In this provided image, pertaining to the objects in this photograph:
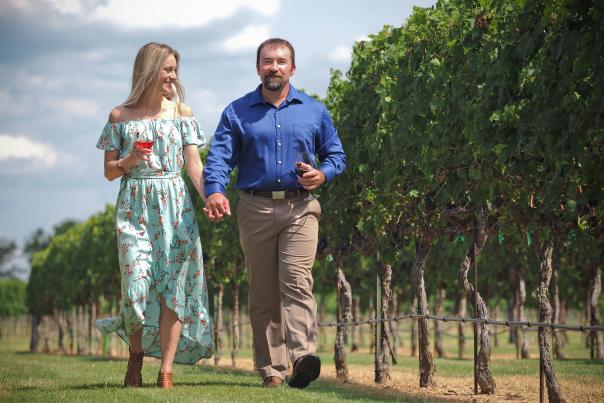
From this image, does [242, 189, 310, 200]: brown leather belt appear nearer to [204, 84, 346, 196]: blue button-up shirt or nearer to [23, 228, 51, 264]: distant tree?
[204, 84, 346, 196]: blue button-up shirt

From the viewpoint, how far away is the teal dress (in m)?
7.46

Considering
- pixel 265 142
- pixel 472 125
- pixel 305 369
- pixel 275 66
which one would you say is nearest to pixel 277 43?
pixel 275 66

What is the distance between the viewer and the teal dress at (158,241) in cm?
746

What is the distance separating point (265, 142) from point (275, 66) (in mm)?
548

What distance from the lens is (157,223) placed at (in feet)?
24.7

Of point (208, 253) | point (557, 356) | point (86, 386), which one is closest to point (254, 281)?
point (86, 386)

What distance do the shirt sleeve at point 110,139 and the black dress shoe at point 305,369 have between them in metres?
2.09

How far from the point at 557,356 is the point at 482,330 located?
49.3ft

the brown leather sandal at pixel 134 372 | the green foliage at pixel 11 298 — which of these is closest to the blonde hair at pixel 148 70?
the brown leather sandal at pixel 134 372

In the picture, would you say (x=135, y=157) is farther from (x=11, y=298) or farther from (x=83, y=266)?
(x=11, y=298)

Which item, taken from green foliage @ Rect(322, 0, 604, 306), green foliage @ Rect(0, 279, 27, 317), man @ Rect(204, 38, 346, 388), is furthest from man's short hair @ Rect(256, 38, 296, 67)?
green foliage @ Rect(0, 279, 27, 317)

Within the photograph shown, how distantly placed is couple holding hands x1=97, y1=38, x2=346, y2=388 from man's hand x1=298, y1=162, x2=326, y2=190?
29 millimetres

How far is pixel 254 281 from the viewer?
7582mm

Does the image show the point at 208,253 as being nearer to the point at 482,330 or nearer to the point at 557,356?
the point at 557,356
